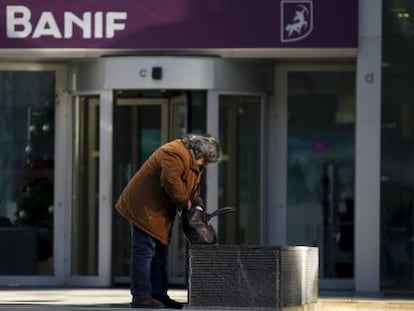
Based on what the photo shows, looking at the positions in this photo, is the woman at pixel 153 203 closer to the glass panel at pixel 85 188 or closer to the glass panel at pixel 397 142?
the glass panel at pixel 397 142

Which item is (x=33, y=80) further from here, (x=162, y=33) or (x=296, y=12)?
(x=296, y=12)

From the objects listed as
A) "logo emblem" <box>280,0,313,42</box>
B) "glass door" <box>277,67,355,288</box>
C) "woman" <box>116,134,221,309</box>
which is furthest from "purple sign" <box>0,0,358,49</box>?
"woman" <box>116,134,221,309</box>

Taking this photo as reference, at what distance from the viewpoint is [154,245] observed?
10117mm

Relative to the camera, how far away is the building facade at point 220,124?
14.3m

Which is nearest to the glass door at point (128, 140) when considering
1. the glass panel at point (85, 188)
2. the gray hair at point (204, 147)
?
the glass panel at point (85, 188)

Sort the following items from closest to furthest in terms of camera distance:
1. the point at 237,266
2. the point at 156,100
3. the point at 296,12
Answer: the point at 237,266
the point at 296,12
the point at 156,100

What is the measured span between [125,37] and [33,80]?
66.0 inches

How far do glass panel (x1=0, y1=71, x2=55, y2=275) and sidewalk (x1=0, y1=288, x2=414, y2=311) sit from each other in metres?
1.00

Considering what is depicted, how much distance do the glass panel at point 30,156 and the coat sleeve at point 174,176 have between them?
5.78m

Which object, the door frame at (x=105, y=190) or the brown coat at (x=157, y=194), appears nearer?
the brown coat at (x=157, y=194)

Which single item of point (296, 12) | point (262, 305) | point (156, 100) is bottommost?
point (262, 305)

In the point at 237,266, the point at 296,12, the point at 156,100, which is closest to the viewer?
the point at 237,266

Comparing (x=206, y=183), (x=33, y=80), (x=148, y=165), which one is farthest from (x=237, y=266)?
(x=33, y=80)

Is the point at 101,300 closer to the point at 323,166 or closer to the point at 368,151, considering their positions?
the point at 368,151
